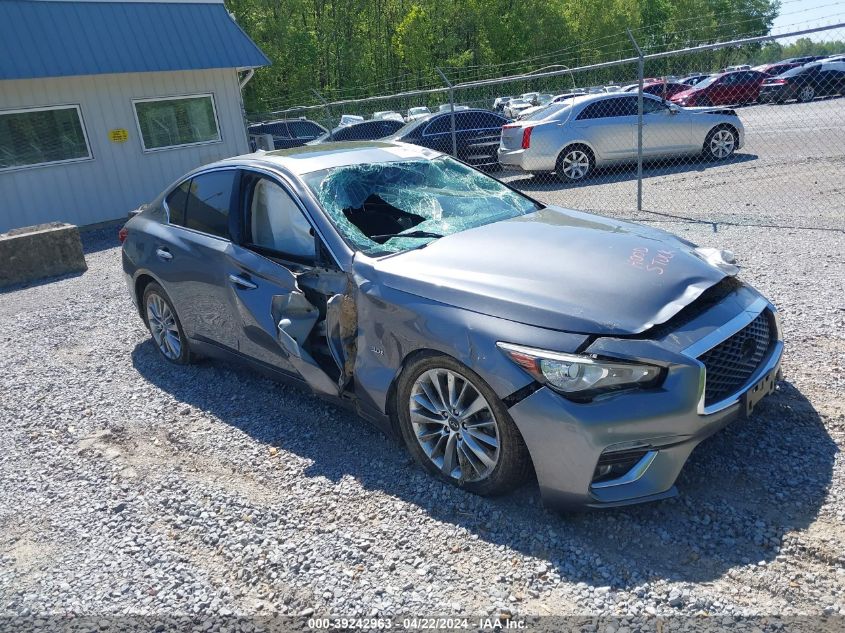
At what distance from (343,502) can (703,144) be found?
1164 centimetres

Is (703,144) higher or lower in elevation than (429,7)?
lower

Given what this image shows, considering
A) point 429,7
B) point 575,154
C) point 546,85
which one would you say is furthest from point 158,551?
point 429,7

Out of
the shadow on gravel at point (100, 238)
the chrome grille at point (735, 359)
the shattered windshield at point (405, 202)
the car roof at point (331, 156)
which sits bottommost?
the shadow on gravel at point (100, 238)

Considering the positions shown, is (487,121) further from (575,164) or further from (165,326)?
(165,326)

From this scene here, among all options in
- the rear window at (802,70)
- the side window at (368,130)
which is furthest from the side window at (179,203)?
the rear window at (802,70)

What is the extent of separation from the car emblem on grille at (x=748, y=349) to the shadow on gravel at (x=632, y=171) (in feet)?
31.3

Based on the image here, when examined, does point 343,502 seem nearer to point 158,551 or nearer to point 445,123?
point 158,551

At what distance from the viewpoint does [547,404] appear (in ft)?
9.36

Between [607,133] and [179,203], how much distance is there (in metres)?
9.48

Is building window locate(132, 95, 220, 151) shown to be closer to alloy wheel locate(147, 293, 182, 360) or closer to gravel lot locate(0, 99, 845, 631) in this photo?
alloy wheel locate(147, 293, 182, 360)

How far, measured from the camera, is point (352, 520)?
330 centimetres

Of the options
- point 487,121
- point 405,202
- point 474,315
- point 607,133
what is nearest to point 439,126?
point 487,121

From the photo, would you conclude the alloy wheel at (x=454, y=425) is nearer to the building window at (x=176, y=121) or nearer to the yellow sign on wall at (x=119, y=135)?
the yellow sign on wall at (x=119, y=135)

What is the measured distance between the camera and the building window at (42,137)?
11.9 metres
